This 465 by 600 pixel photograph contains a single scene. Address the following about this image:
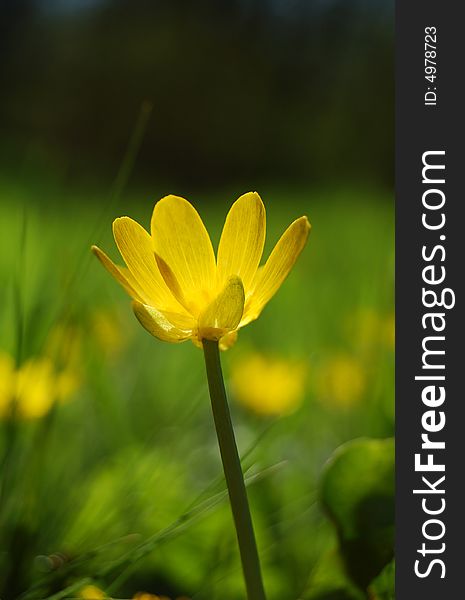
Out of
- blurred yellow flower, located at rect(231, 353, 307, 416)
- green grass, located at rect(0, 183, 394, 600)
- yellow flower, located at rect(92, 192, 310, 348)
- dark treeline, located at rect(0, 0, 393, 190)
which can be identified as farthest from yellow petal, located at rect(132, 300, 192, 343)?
dark treeline, located at rect(0, 0, 393, 190)

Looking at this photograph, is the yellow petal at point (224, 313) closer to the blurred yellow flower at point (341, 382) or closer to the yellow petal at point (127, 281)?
the yellow petal at point (127, 281)

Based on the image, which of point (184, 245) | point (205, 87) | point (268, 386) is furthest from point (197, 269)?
point (205, 87)

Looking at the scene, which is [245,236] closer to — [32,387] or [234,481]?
[234,481]

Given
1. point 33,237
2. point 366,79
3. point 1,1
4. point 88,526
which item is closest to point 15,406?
point 88,526

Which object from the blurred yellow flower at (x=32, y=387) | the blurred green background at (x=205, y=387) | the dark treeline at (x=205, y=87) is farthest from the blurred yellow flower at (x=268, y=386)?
the dark treeline at (x=205, y=87)

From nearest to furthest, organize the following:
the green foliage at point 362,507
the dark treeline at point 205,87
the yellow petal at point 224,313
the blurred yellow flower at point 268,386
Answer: the yellow petal at point 224,313 < the green foliage at point 362,507 < the blurred yellow flower at point 268,386 < the dark treeline at point 205,87

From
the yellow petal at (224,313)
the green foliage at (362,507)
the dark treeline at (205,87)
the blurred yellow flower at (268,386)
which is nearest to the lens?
the yellow petal at (224,313)

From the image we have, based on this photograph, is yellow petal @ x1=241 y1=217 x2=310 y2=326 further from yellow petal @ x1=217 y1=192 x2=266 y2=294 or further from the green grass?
the green grass
